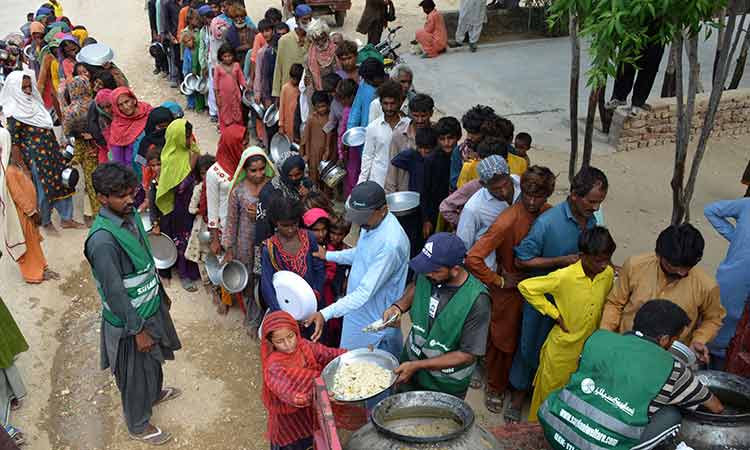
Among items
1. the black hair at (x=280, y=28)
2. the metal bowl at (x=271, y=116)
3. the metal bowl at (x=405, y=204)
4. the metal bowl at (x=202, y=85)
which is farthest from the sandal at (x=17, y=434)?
the metal bowl at (x=202, y=85)

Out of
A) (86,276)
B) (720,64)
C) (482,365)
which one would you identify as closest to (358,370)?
(482,365)

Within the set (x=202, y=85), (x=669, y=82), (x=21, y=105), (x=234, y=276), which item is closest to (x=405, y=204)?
(x=234, y=276)

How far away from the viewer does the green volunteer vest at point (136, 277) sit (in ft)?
12.3

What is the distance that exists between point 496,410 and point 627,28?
2.60 m

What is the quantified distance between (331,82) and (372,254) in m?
3.60

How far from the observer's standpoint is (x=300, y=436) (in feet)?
12.2

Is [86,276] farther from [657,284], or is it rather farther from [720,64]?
[720,64]

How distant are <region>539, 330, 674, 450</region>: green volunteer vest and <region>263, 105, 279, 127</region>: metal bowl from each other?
6.29 m

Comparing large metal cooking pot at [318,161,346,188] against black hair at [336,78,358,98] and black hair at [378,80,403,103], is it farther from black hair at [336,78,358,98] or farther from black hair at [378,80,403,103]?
black hair at [378,80,403,103]

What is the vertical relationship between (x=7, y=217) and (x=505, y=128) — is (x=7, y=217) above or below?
below

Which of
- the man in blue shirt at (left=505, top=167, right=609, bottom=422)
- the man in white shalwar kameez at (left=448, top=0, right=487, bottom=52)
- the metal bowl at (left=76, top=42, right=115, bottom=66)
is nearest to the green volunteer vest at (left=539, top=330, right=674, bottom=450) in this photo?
the man in blue shirt at (left=505, top=167, right=609, bottom=422)

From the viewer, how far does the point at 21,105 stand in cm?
666

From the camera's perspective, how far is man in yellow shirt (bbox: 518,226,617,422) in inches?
134

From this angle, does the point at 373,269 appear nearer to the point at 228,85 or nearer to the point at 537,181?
the point at 537,181
